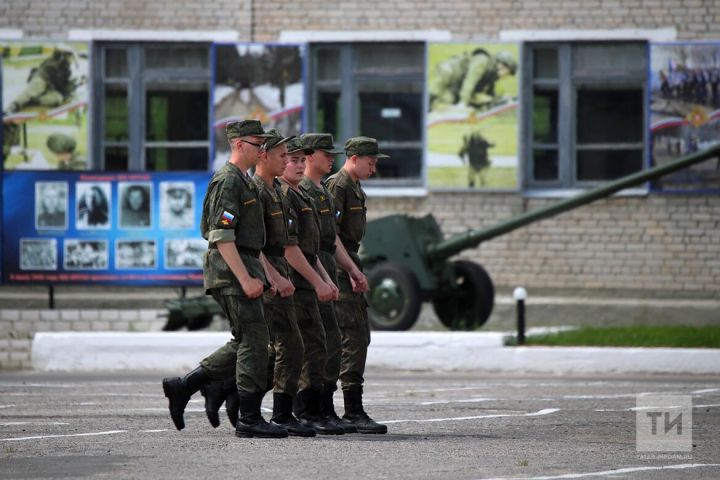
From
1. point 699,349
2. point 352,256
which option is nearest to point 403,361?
point 699,349

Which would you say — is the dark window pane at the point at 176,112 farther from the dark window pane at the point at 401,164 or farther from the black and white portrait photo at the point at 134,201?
the black and white portrait photo at the point at 134,201

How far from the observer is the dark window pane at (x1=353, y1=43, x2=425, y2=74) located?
2594cm

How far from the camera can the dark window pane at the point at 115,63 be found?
26.3 m

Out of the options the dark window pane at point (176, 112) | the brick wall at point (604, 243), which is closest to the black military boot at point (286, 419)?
the brick wall at point (604, 243)

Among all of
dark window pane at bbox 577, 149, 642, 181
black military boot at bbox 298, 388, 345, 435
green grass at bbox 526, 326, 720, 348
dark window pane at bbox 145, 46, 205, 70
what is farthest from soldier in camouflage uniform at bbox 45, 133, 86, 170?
black military boot at bbox 298, 388, 345, 435

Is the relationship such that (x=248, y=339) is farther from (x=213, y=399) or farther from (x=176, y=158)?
(x=176, y=158)

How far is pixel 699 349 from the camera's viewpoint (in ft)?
61.4

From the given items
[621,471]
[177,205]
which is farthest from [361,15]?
[621,471]

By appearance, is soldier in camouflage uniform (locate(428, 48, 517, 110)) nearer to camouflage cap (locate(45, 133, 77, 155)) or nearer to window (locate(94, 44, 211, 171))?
window (locate(94, 44, 211, 171))

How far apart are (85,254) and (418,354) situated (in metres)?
4.21

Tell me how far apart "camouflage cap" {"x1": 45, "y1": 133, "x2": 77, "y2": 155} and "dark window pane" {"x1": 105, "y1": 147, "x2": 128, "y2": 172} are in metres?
0.65

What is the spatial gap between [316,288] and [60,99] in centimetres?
1533

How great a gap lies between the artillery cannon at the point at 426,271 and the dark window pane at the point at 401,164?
14.3ft

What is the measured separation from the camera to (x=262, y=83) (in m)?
25.8
